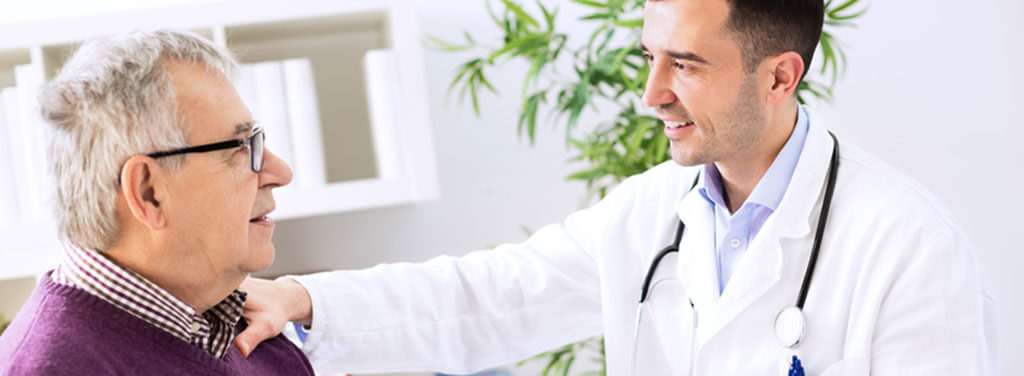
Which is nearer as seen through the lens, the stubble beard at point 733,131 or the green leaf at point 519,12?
the stubble beard at point 733,131

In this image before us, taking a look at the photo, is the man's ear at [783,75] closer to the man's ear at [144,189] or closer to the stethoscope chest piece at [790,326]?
the stethoscope chest piece at [790,326]

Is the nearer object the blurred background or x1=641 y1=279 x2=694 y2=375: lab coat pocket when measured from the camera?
x1=641 y1=279 x2=694 y2=375: lab coat pocket

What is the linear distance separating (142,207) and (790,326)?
0.86 meters

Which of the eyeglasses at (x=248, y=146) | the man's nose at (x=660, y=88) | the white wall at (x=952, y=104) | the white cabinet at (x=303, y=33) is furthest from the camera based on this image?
the white wall at (x=952, y=104)

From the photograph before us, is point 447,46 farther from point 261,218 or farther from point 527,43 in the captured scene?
point 261,218

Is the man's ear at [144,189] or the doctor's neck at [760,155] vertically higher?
the man's ear at [144,189]

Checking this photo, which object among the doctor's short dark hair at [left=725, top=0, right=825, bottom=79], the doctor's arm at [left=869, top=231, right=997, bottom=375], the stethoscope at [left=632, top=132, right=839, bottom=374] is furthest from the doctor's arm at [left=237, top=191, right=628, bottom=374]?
the doctor's arm at [left=869, top=231, right=997, bottom=375]

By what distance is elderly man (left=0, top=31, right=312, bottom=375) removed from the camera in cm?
93

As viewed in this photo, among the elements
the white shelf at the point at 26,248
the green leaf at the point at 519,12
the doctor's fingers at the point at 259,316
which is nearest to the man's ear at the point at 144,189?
the doctor's fingers at the point at 259,316

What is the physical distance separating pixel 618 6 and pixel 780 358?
90 centimetres

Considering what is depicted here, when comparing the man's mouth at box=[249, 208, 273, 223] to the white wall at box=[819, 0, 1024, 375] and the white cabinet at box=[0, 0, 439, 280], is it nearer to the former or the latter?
the white cabinet at box=[0, 0, 439, 280]

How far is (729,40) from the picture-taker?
1.35 m

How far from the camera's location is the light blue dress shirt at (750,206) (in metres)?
1.39

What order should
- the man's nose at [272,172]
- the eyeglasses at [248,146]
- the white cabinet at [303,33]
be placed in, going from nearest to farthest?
the eyeglasses at [248,146]
the man's nose at [272,172]
the white cabinet at [303,33]
